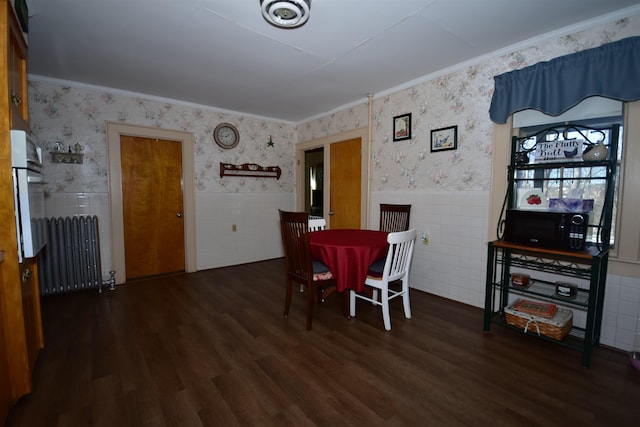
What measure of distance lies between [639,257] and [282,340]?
272 centimetres

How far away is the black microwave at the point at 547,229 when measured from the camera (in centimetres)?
207

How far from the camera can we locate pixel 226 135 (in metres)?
4.54

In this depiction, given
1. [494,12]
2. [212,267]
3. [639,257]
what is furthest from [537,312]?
[212,267]

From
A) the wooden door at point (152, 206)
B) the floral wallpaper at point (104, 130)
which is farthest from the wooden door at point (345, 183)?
the wooden door at point (152, 206)

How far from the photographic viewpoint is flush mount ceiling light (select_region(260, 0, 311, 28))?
1.78 meters

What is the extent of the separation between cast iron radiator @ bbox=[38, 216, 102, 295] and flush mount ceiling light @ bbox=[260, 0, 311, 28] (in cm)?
316

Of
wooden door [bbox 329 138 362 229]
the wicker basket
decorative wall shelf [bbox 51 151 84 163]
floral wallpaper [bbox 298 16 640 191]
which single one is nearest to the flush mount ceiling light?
floral wallpaper [bbox 298 16 640 191]

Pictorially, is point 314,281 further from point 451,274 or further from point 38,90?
point 38,90

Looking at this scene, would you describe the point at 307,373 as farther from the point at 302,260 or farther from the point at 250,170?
the point at 250,170

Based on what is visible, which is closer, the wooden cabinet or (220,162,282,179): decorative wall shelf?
the wooden cabinet

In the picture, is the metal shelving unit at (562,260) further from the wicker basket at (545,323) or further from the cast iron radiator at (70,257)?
the cast iron radiator at (70,257)

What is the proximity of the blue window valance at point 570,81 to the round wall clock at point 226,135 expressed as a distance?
139 inches

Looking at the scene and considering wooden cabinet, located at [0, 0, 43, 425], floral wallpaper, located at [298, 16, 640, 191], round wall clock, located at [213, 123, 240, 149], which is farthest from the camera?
round wall clock, located at [213, 123, 240, 149]

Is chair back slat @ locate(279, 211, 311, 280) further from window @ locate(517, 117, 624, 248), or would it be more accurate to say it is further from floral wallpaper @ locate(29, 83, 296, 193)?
floral wallpaper @ locate(29, 83, 296, 193)
